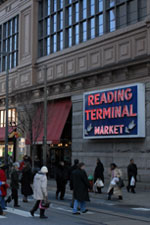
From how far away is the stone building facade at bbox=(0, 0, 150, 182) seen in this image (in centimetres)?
2309

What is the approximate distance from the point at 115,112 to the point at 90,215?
11.8 metres

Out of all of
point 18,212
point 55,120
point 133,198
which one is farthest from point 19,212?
point 55,120

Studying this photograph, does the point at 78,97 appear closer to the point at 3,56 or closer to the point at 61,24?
the point at 61,24

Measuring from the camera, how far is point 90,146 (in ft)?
86.8

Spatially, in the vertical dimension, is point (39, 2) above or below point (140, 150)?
above

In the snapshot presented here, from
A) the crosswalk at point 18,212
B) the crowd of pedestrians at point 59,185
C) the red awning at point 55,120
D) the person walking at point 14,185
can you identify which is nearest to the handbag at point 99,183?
the crowd of pedestrians at point 59,185

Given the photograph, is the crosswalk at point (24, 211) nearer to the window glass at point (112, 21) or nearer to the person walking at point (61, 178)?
the person walking at point (61, 178)

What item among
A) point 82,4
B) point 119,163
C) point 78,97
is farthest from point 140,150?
point 82,4

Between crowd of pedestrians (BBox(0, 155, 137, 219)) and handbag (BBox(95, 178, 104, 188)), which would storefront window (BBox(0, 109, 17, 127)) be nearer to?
crowd of pedestrians (BBox(0, 155, 137, 219))

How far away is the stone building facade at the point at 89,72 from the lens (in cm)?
2309

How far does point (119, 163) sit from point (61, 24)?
12.4 metres

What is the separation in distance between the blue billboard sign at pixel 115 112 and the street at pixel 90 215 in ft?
21.5

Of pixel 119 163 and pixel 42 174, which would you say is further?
pixel 119 163

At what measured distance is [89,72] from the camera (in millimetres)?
26172
